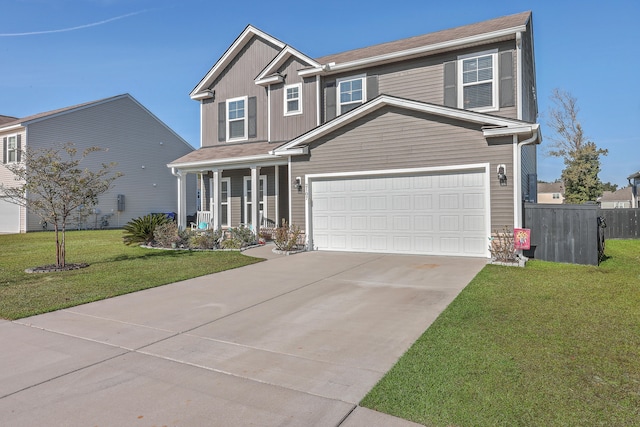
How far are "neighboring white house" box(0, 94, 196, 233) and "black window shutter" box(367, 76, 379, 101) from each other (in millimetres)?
18906

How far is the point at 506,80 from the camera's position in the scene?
11.5 metres

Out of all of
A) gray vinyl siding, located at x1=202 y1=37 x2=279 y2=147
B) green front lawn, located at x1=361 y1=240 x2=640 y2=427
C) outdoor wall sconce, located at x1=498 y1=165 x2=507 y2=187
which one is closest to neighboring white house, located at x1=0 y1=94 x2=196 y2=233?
gray vinyl siding, located at x1=202 y1=37 x2=279 y2=147

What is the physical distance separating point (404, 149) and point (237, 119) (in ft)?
27.7

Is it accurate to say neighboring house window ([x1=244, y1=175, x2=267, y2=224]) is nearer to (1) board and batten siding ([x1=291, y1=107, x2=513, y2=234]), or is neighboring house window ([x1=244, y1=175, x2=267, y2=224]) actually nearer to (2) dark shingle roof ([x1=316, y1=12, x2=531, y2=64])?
(1) board and batten siding ([x1=291, y1=107, x2=513, y2=234])

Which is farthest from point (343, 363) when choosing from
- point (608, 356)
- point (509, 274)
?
point (509, 274)

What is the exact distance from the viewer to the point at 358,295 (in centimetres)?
673

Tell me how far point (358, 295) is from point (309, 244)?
19.9 ft

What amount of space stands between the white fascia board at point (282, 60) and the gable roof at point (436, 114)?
346cm

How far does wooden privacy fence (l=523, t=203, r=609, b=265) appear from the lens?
9.54 metres

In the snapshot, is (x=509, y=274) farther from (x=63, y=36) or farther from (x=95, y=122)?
(x=95, y=122)

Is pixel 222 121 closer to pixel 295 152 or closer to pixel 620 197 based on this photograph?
pixel 295 152

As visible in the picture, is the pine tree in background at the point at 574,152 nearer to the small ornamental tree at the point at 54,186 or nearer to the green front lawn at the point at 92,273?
the green front lawn at the point at 92,273

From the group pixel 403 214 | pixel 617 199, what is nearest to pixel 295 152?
pixel 403 214

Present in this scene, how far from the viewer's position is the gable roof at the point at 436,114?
9383mm
